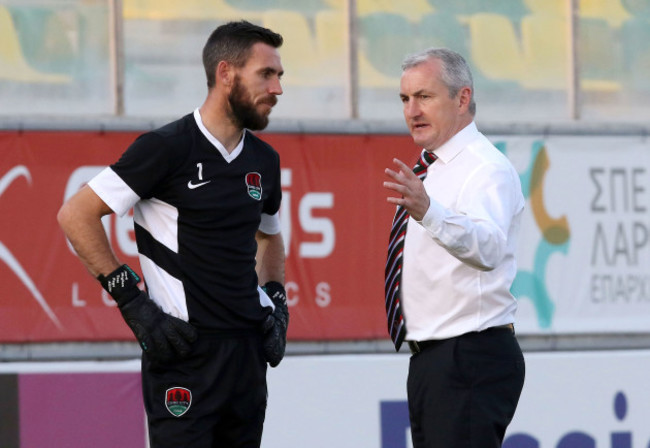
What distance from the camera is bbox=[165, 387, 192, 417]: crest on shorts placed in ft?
14.1

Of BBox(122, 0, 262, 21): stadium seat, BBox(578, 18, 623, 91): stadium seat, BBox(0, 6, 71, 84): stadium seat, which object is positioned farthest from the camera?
BBox(578, 18, 623, 91): stadium seat

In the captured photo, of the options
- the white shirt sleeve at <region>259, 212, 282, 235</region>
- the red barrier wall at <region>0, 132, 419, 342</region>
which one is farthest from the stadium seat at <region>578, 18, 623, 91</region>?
the white shirt sleeve at <region>259, 212, 282, 235</region>

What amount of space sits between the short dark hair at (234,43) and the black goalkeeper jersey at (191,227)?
10.0 inches

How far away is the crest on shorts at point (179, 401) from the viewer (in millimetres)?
4285

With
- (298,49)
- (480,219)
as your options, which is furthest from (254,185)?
(298,49)

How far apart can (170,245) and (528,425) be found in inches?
172

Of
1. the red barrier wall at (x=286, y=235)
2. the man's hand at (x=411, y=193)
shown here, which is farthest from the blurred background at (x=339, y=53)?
the man's hand at (x=411, y=193)

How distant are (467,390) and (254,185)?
3.47 feet

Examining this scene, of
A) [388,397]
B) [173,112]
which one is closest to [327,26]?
[173,112]

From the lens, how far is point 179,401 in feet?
14.1

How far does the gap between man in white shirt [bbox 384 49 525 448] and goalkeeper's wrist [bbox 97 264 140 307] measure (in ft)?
3.08

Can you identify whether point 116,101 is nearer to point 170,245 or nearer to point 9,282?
point 9,282

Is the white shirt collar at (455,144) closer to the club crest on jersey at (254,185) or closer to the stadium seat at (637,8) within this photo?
the club crest on jersey at (254,185)

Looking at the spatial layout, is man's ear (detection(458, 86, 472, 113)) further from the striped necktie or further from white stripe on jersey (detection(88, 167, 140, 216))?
white stripe on jersey (detection(88, 167, 140, 216))
